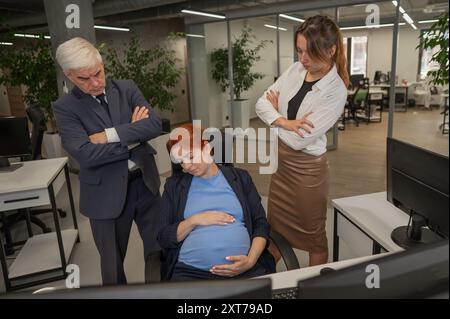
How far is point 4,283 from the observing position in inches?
109

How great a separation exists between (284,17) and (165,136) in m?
3.15

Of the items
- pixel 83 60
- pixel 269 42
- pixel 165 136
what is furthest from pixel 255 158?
pixel 83 60

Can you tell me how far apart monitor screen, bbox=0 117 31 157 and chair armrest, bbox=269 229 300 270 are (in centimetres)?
266

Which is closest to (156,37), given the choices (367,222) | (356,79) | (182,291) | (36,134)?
Answer: (356,79)

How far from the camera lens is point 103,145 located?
6.23ft

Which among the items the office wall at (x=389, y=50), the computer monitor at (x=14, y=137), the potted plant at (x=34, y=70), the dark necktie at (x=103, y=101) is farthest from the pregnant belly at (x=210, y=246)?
the potted plant at (x=34, y=70)

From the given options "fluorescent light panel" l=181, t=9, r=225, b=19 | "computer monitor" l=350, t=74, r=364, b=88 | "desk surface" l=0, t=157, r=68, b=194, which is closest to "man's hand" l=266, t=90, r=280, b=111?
"desk surface" l=0, t=157, r=68, b=194

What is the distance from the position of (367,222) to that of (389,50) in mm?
4538

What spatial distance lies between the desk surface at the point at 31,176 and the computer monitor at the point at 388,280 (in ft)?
7.91

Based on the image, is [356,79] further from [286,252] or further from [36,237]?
[286,252]

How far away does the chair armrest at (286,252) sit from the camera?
1.69 meters

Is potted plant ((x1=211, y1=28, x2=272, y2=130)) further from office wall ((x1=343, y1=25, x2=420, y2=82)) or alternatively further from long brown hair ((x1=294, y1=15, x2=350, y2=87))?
long brown hair ((x1=294, y1=15, x2=350, y2=87))

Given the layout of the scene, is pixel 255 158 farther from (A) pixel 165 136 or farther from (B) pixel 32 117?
(B) pixel 32 117

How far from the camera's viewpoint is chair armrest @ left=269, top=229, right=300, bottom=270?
1688 mm
